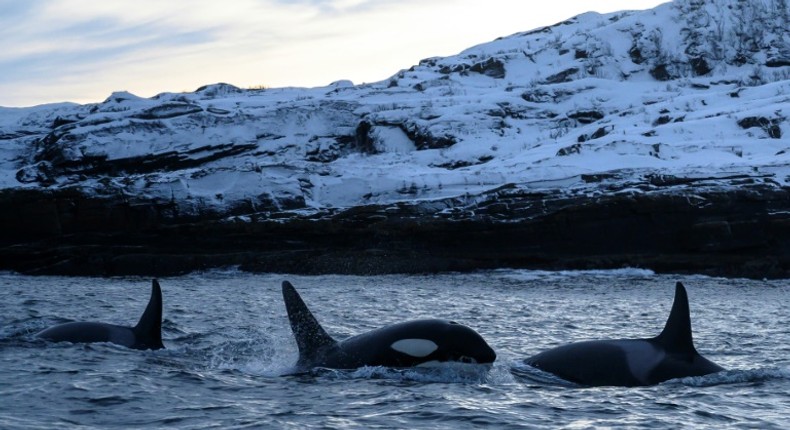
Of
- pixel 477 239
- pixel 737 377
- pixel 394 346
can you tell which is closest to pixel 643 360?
pixel 737 377

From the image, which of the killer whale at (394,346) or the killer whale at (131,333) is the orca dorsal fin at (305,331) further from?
the killer whale at (131,333)

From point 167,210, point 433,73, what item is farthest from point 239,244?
point 433,73

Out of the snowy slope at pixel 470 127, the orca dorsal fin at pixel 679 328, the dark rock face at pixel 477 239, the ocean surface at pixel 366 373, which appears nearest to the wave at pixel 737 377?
the ocean surface at pixel 366 373

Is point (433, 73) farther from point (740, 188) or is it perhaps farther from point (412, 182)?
point (740, 188)

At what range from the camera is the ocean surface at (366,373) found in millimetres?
8508

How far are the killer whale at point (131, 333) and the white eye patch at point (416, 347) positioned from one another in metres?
3.62

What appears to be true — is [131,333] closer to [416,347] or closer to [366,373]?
[366,373]

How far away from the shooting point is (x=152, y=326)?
41.2 feet

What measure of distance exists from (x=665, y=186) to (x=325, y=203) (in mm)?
10449

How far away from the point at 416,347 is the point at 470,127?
30379 mm

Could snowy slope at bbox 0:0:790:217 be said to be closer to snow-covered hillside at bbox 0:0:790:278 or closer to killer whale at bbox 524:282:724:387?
snow-covered hillside at bbox 0:0:790:278

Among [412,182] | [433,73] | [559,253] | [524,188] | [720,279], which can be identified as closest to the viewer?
[720,279]

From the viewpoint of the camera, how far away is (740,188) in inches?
1099

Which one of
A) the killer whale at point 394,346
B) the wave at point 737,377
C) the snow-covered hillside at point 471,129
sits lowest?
the wave at point 737,377
